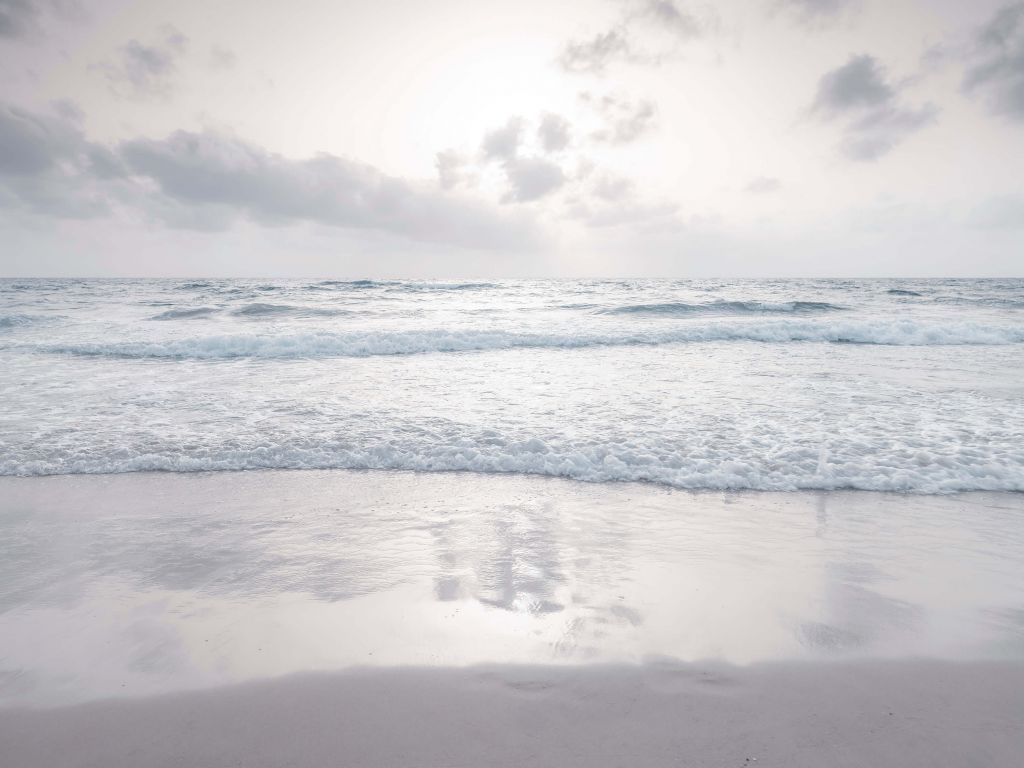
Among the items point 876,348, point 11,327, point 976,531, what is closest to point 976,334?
point 876,348

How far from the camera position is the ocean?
634 cm

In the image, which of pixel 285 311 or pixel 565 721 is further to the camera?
pixel 285 311

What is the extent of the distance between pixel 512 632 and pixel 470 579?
667 mm

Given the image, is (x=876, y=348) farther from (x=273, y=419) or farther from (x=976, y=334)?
(x=273, y=419)

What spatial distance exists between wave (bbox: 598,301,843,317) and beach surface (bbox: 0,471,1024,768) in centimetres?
2297

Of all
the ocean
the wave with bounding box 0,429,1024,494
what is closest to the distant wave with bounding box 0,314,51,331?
the ocean

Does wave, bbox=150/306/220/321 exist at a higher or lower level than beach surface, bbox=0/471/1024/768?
higher

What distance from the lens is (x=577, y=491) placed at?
5676 millimetres

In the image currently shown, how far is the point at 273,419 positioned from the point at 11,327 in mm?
21461

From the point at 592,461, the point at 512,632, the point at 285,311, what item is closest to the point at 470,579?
the point at 512,632

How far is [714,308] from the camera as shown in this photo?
2850cm

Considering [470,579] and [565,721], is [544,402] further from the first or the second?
[565,721]

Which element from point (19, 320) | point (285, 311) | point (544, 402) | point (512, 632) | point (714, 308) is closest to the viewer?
point (512, 632)

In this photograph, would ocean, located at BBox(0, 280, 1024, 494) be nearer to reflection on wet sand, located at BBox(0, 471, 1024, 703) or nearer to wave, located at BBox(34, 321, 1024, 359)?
wave, located at BBox(34, 321, 1024, 359)
